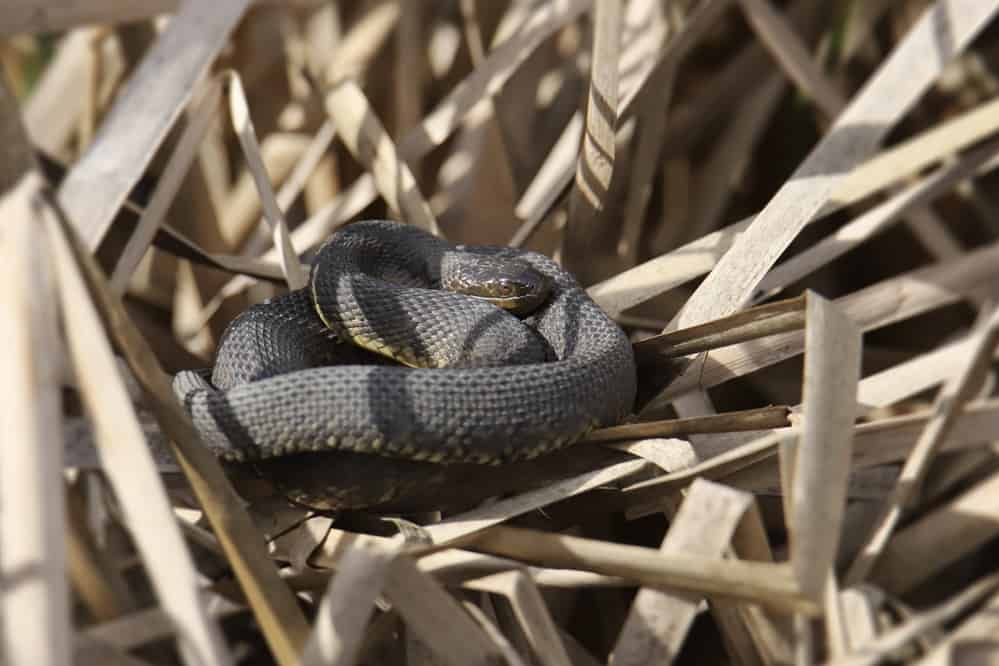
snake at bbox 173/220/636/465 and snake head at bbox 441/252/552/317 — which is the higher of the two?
snake head at bbox 441/252/552/317

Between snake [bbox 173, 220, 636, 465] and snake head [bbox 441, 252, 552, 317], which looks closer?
snake [bbox 173, 220, 636, 465]

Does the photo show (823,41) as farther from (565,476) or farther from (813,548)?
(813,548)

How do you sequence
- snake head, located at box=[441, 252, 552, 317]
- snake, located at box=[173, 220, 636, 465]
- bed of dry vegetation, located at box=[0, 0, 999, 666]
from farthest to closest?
snake head, located at box=[441, 252, 552, 317] → snake, located at box=[173, 220, 636, 465] → bed of dry vegetation, located at box=[0, 0, 999, 666]

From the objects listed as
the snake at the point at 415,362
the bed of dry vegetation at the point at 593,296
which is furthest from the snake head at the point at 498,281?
the bed of dry vegetation at the point at 593,296

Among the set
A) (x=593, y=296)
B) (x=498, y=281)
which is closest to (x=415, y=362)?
(x=498, y=281)

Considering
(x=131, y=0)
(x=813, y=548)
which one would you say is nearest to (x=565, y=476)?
(x=813, y=548)

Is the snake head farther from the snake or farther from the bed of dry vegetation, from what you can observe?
the bed of dry vegetation

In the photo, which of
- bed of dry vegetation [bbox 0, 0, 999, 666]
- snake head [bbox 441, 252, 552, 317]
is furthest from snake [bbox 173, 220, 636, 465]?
bed of dry vegetation [bbox 0, 0, 999, 666]
